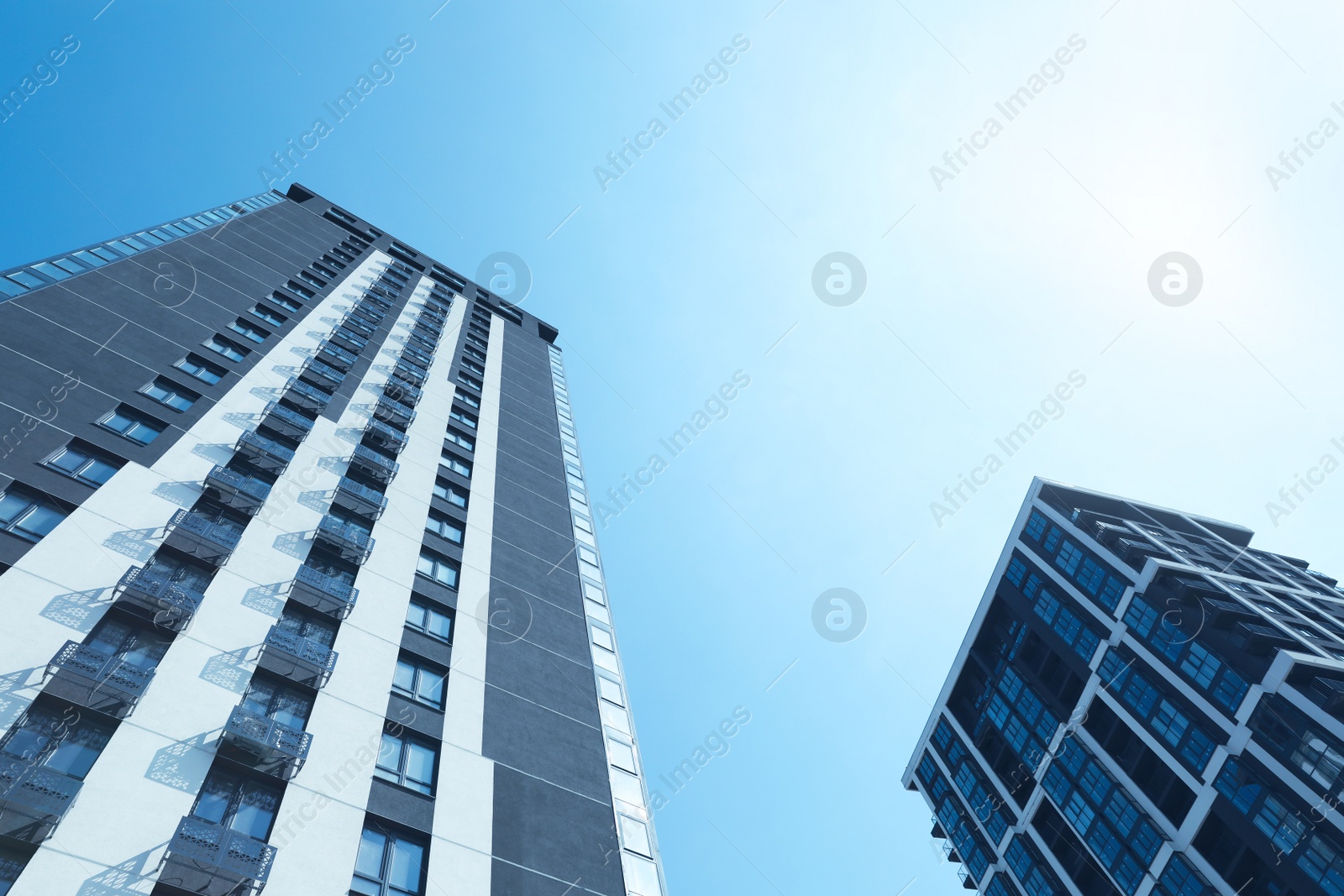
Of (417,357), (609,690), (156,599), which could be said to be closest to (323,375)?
(417,357)

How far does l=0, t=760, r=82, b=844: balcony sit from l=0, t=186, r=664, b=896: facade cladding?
42 millimetres

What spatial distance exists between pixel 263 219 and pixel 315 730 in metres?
42.2

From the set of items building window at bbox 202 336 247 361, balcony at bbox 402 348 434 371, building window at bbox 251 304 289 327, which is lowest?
building window at bbox 202 336 247 361

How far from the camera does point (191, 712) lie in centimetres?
1722

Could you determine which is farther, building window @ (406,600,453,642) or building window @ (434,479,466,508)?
building window @ (434,479,466,508)

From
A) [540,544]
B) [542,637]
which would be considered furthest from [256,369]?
[542,637]

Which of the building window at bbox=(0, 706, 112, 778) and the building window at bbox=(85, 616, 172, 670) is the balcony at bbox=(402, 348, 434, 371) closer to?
the building window at bbox=(85, 616, 172, 670)

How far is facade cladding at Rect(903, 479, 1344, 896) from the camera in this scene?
139 feet

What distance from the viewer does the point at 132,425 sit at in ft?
79.0

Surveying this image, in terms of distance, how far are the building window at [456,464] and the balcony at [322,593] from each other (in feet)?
39.8

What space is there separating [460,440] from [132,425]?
15.7 meters

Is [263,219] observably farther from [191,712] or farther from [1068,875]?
[1068,875]

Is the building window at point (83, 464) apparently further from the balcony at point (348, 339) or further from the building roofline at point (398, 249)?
the building roofline at point (398, 249)

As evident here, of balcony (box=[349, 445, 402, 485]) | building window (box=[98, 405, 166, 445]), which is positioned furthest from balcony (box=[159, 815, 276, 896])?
balcony (box=[349, 445, 402, 485])
